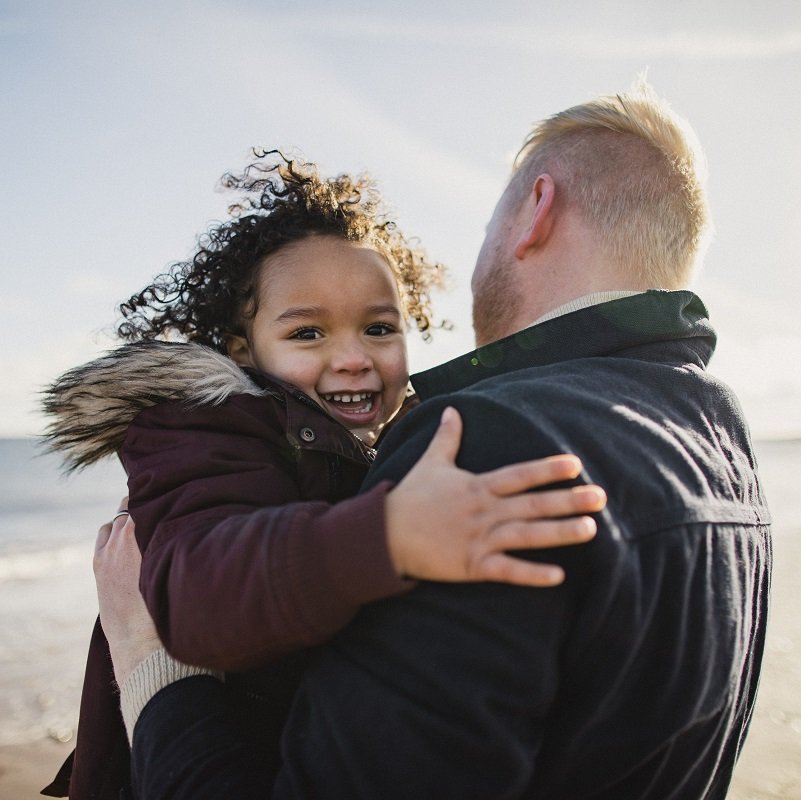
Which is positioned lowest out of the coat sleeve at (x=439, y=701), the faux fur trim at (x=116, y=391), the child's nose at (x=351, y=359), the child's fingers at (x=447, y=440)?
the coat sleeve at (x=439, y=701)

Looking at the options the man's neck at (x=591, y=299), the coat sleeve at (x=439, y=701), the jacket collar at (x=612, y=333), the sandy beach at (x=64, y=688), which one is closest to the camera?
the coat sleeve at (x=439, y=701)

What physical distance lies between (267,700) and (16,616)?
7.52 m

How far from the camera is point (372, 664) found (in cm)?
114

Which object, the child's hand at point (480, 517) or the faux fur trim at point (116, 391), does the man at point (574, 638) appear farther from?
the faux fur trim at point (116, 391)

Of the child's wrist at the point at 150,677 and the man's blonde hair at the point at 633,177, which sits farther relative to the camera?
the man's blonde hair at the point at 633,177

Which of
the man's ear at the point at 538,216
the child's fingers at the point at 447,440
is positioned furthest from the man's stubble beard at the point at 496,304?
the child's fingers at the point at 447,440

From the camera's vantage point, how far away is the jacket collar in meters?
1.55

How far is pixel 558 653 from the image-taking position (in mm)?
1098

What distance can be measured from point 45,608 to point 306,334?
7.26 metres

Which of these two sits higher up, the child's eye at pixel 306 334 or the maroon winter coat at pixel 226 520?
the child's eye at pixel 306 334

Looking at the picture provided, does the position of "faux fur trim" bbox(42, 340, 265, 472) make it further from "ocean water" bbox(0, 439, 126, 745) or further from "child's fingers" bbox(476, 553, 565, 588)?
"child's fingers" bbox(476, 553, 565, 588)

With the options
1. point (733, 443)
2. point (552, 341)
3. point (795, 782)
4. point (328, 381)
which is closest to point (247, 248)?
point (328, 381)

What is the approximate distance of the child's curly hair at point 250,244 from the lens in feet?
8.85

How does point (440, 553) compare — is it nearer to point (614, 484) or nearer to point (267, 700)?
point (614, 484)
